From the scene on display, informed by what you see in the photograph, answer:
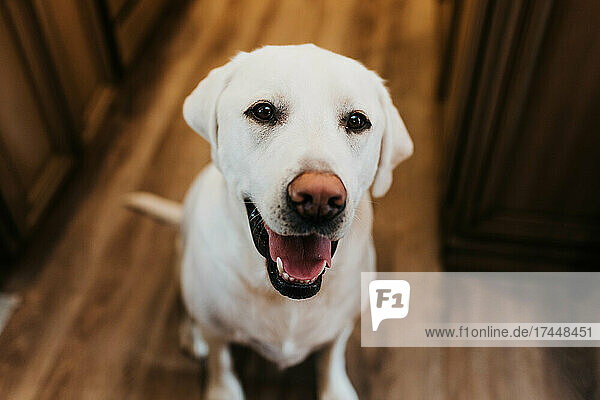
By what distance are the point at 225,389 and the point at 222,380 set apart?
22mm

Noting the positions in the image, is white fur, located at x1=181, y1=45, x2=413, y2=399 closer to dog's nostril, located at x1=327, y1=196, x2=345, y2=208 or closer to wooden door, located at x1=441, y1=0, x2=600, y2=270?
dog's nostril, located at x1=327, y1=196, x2=345, y2=208

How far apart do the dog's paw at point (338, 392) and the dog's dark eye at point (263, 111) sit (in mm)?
733

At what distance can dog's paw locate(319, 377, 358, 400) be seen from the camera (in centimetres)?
145

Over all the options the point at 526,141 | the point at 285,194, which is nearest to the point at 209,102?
the point at 285,194

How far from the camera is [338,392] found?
1.46 m

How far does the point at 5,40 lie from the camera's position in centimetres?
156

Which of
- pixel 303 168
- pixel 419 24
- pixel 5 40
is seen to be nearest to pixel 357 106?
pixel 303 168

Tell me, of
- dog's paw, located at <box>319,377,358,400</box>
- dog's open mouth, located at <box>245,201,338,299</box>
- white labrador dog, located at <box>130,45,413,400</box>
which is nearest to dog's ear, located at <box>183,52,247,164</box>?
white labrador dog, located at <box>130,45,413,400</box>

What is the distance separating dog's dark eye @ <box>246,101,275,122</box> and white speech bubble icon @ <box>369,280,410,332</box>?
0.73 m

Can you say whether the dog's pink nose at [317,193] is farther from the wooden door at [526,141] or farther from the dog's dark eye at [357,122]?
the wooden door at [526,141]

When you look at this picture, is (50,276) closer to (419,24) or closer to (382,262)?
(382,262)

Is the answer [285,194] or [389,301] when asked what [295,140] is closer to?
[285,194]

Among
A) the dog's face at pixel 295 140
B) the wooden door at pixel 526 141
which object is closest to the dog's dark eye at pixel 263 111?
the dog's face at pixel 295 140

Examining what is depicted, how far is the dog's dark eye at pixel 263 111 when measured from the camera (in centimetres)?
97
